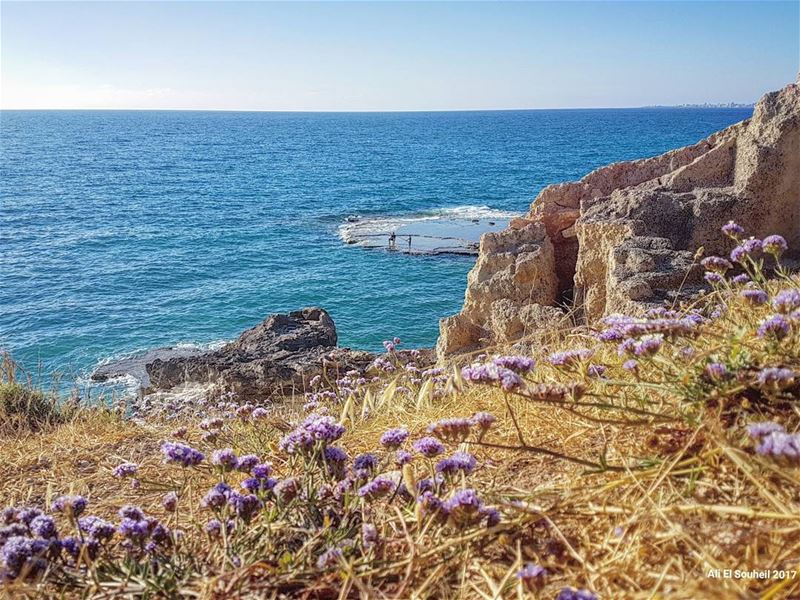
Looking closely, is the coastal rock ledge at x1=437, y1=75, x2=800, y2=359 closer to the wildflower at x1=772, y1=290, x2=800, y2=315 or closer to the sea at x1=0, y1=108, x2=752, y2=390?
the wildflower at x1=772, y1=290, x2=800, y2=315

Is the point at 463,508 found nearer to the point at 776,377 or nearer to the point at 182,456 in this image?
the point at 776,377

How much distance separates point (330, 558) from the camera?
6.24 feet

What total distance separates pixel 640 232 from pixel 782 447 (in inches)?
308

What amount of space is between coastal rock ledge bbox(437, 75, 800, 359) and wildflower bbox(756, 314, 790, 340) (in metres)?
4.79

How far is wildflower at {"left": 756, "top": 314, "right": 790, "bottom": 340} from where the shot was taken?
2.25 meters

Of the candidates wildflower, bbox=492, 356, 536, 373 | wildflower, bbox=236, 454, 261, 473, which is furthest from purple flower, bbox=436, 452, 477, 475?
wildflower, bbox=236, 454, 261, 473

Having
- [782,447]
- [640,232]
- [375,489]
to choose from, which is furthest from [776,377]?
[640,232]

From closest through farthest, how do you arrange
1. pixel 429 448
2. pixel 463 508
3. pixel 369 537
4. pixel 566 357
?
pixel 463 508 → pixel 369 537 → pixel 429 448 → pixel 566 357

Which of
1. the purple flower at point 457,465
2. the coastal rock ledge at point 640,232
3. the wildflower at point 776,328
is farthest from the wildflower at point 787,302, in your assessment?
the coastal rock ledge at point 640,232

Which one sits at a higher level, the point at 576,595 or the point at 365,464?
the point at 576,595

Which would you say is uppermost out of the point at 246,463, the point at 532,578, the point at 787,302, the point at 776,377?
the point at 787,302

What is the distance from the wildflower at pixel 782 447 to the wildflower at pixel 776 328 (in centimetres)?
81

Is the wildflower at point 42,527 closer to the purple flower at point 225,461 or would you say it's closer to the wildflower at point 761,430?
the purple flower at point 225,461

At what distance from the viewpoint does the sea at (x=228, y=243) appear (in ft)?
96.7
